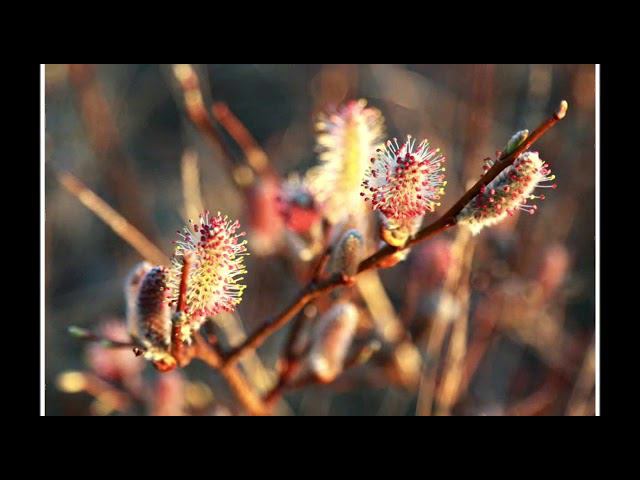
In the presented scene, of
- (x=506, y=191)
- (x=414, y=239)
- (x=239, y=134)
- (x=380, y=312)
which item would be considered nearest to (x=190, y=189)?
(x=239, y=134)

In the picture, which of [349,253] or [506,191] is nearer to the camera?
[506,191]

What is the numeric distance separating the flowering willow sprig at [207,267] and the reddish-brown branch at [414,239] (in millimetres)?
135

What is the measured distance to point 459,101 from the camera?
2818 mm

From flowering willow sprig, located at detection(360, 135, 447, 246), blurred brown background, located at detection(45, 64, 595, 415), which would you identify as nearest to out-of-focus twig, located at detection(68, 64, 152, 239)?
→ blurred brown background, located at detection(45, 64, 595, 415)

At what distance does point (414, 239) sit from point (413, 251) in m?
0.91

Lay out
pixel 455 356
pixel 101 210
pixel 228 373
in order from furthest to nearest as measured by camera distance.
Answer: pixel 455 356, pixel 101 210, pixel 228 373

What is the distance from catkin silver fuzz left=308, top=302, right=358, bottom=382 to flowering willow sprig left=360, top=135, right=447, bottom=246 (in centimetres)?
35

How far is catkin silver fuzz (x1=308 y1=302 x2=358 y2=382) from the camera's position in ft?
3.99

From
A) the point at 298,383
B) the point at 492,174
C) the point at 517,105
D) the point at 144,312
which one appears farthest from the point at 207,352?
the point at 517,105

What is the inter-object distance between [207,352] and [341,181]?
15.1 inches

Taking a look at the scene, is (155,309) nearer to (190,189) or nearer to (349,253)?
(349,253)

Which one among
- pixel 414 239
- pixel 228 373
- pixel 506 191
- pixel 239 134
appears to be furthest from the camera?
pixel 239 134

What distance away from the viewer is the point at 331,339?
4.08 feet

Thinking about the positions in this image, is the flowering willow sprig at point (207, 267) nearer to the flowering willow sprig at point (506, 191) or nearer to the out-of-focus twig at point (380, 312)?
the flowering willow sprig at point (506, 191)
